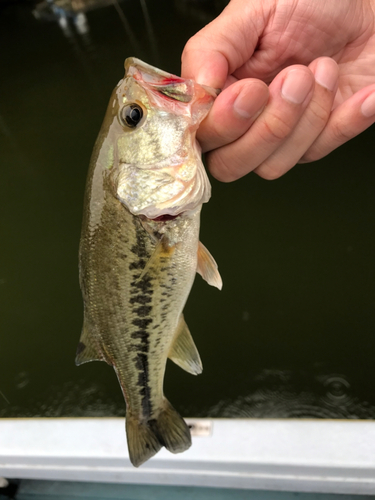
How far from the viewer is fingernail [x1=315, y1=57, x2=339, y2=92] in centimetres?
98

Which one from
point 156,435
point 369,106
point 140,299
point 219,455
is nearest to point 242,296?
point 219,455

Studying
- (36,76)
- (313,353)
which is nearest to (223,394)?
(313,353)

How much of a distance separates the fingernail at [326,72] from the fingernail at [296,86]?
7cm

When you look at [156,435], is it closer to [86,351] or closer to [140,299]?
[86,351]

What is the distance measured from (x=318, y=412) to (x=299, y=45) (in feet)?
5.81

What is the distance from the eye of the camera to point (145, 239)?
38.6 inches

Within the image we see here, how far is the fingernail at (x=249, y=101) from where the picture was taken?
0.89 metres

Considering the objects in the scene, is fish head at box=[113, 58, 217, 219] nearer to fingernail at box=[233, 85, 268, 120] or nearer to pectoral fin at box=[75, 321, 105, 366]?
fingernail at box=[233, 85, 268, 120]

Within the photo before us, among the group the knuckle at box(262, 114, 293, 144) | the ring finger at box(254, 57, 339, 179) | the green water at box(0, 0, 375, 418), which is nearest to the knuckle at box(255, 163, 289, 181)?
the ring finger at box(254, 57, 339, 179)

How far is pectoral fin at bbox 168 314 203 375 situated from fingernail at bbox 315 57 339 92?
0.84 m

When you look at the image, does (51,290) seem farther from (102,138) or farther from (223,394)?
(102,138)

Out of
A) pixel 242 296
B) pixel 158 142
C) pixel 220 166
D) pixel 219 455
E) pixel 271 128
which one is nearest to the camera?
pixel 158 142

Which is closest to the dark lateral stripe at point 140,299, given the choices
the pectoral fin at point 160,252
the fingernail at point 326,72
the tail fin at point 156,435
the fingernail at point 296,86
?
the pectoral fin at point 160,252

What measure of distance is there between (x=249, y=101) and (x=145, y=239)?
1.52 feet
